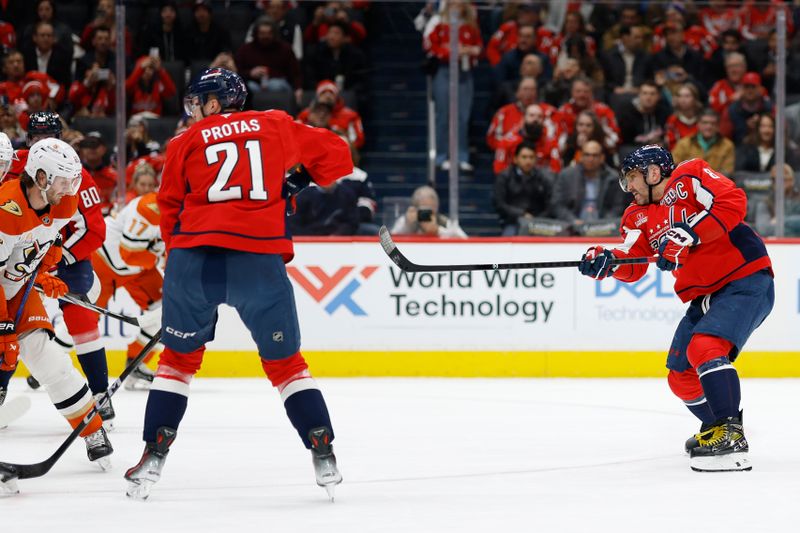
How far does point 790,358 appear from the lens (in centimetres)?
748

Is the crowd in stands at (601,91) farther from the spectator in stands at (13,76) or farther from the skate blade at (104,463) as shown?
the skate blade at (104,463)

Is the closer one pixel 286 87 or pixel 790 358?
pixel 790 358

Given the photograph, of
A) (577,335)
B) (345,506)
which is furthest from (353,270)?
(345,506)

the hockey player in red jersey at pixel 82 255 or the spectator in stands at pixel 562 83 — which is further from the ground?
the spectator in stands at pixel 562 83

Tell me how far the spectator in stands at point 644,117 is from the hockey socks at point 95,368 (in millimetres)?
4117

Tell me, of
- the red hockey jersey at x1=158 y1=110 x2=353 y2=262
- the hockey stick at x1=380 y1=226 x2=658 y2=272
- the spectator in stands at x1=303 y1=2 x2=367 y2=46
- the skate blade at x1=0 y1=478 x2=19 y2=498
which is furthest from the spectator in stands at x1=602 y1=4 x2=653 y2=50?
the skate blade at x1=0 y1=478 x2=19 y2=498

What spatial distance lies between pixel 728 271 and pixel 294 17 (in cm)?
468

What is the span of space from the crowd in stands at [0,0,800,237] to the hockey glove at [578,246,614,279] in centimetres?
304

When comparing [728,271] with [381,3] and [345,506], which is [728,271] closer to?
[345,506]

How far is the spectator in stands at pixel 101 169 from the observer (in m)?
7.48

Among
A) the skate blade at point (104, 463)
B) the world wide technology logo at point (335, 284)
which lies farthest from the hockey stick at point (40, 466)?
the world wide technology logo at point (335, 284)

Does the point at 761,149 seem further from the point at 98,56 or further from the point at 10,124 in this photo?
the point at 10,124

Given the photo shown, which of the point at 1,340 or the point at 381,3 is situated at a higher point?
the point at 381,3

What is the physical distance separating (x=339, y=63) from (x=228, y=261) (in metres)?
5.10
